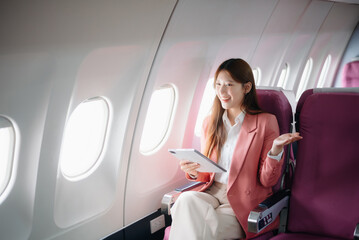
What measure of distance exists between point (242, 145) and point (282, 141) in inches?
13.7

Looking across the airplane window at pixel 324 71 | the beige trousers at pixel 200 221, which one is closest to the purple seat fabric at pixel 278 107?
the beige trousers at pixel 200 221

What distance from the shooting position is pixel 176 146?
3.86 m

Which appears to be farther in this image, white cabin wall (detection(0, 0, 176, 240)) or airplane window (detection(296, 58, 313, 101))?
airplane window (detection(296, 58, 313, 101))

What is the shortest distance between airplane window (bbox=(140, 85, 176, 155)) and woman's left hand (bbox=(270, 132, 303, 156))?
1371 mm

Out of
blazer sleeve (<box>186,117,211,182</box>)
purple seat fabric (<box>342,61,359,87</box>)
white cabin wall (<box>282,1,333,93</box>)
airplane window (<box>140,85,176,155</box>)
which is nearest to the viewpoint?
blazer sleeve (<box>186,117,211,182</box>)

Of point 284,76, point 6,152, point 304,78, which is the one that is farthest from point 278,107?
Result: point 304,78

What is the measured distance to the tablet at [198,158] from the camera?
7.76ft

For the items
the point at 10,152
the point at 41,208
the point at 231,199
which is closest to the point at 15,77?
the point at 10,152

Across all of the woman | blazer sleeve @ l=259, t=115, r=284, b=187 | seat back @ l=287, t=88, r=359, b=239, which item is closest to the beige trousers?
the woman

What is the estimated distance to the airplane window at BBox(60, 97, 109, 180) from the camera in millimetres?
3096

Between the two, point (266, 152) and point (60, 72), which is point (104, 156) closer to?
point (60, 72)

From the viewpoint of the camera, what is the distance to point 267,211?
96.1 inches

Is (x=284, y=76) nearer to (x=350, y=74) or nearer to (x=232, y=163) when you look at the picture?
(x=350, y=74)

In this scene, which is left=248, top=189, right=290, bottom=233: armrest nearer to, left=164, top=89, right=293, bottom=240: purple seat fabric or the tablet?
left=164, top=89, right=293, bottom=240: purple seat fabric
